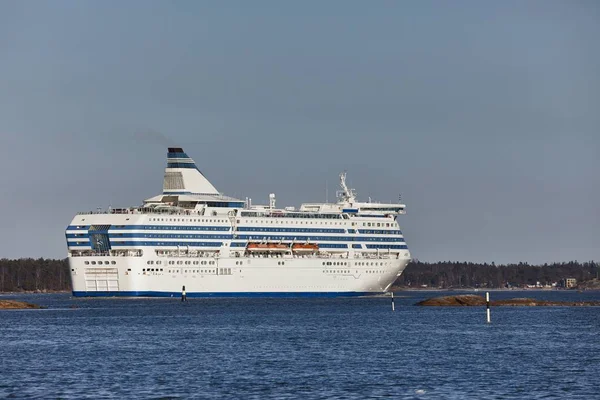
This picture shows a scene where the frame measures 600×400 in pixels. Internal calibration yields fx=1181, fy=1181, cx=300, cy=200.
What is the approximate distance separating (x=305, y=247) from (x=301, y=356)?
7478 centimetres

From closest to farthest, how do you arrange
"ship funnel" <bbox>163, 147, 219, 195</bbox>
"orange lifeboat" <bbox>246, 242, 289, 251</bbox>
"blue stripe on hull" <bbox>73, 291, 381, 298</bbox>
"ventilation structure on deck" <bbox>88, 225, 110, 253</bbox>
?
"blue stripe on hull" <bbox>73, 291, 381, 298</bbox> < "ventilation structure on deck" <bbox>88, 225, 110, 253</bbox> < "orange lifeboat" <bbox>246, 242, 289, 251</bbox> < "ship funnel" <bbox>163, 147, 219, 195</bbox>

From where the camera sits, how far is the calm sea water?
41.6 meters

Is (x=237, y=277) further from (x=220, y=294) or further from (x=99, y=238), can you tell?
(x=99, y=238)

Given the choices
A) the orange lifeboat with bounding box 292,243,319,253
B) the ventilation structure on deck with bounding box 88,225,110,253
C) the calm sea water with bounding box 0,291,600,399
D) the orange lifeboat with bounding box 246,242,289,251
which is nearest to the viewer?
the calm sea water with bounding box 0,291,600,399

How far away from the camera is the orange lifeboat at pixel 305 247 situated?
12744cm

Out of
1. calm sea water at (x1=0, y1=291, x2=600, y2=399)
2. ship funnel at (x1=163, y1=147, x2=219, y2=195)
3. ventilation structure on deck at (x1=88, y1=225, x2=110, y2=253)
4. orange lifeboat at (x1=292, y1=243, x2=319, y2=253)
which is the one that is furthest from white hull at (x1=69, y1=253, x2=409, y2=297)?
calm sea water at (x1=0, y1=291, x2=600, y2=399)

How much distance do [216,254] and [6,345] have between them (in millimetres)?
63429

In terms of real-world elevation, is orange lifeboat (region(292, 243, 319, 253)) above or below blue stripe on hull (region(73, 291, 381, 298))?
above

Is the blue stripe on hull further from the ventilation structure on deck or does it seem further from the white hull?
the ventilation structure on deck

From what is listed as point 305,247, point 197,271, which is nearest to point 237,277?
point 197,271

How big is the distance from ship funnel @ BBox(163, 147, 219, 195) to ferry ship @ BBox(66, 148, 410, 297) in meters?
0.11

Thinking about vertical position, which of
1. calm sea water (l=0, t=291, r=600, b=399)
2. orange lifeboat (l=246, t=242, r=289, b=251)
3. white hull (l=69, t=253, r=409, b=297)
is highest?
orange lifeboat (l=246, t=242, r=289, b=251)

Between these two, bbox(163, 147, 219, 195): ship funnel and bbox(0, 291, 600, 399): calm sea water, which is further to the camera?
bbox(163, 147, 219, 195): ship funnel

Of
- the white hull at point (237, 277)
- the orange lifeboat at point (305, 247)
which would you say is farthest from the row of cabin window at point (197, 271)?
the orange lifeboat at point (305, 247)
